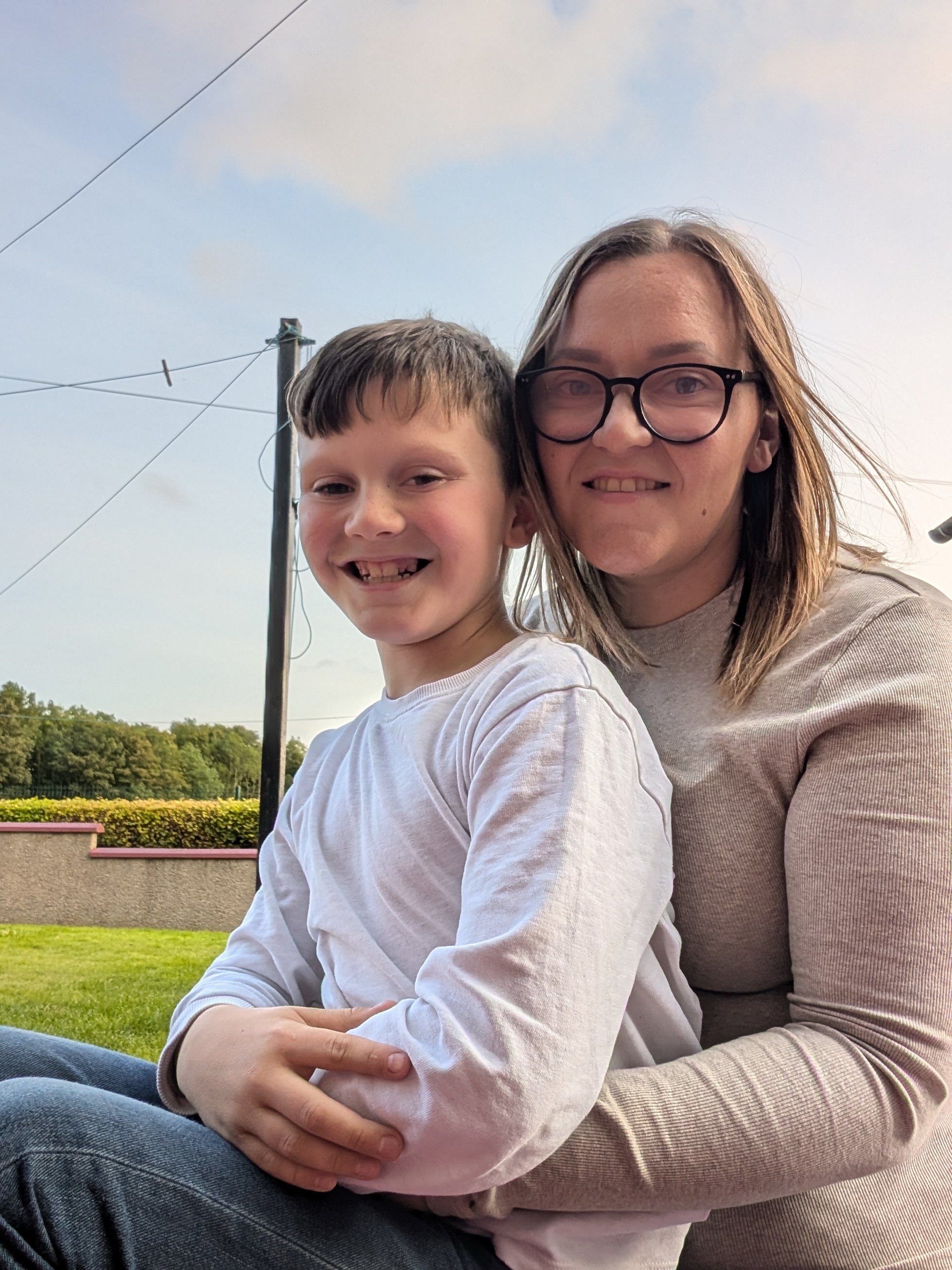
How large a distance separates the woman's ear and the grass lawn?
4067mm

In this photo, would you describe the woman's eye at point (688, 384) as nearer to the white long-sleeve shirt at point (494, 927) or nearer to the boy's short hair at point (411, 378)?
the boy's short hair at point (411, 378)

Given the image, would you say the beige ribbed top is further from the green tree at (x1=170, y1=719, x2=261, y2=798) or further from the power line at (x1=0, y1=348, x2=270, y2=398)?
the green tree at (x1=170, y1=719, x2=261, y2=798)

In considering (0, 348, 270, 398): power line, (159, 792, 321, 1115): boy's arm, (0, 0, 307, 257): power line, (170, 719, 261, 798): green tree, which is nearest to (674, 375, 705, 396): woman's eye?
(159, 792, 321, 1115): boy's arm

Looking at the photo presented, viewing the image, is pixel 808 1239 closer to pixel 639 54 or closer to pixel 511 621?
pixel 511 621

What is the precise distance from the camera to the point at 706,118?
5309mm

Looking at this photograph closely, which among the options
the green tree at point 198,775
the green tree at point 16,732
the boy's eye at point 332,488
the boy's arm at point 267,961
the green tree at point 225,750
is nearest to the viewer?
the boy's arm at point 267,961

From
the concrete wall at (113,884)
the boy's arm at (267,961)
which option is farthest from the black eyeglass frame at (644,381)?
the concrete wall at (113,884)

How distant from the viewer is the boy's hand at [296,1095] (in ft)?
2.06

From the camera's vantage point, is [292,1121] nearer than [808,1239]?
Yes

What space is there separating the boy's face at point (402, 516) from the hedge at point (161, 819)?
780 centimetres

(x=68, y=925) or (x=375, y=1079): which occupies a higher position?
(x=375, y=1079)

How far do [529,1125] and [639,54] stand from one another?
386 inches

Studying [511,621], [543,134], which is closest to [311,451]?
[511,621]

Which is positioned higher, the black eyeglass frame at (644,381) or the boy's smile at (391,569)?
the black eyeglass frame at (644,381)
